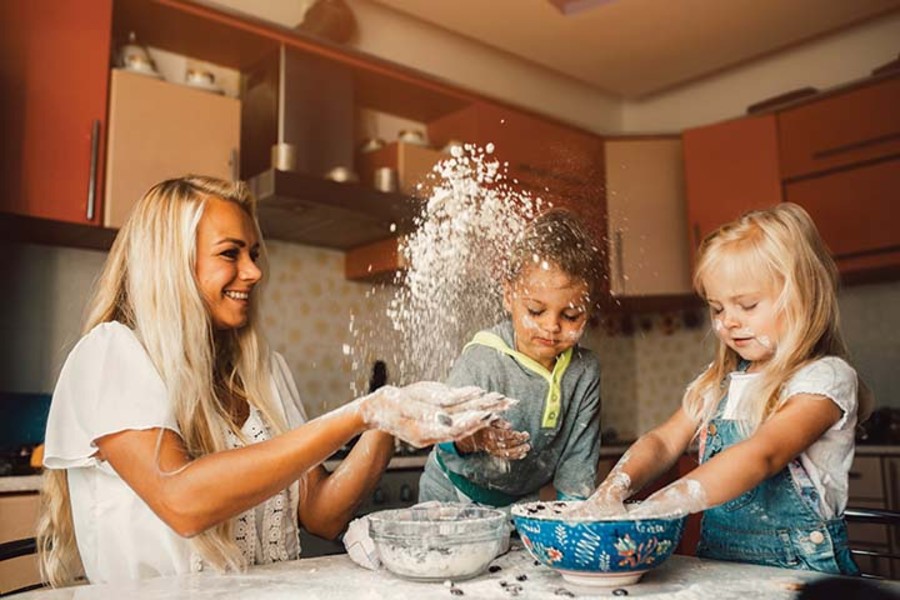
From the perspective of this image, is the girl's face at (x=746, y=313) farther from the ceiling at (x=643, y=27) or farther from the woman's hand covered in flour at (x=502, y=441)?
the ceiling at (x=643, y=27)

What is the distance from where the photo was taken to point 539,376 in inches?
56.4

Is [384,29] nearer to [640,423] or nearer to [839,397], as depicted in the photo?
[640,423]

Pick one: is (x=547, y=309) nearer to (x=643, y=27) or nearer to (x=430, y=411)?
(x=430, y=411)

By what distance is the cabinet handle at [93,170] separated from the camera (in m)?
2.30

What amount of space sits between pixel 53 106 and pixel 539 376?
1.73 meters

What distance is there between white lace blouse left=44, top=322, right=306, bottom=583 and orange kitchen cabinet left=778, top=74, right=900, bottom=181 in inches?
118

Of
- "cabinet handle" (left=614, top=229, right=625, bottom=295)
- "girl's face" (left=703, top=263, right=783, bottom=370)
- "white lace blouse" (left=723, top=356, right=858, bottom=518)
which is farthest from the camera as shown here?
"cabinet handle" (left=614, top=229, right=625, bottom=295)

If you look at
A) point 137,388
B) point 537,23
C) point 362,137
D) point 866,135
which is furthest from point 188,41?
point 866,135

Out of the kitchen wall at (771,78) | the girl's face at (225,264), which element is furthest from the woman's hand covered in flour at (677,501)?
the kitchen wall at (771,78)

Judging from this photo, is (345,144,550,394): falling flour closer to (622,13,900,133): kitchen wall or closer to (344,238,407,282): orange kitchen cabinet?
(344,238,407,282): orange kitchen cabinet

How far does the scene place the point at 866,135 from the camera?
3205 millimetres

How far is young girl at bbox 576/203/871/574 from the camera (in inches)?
47.1

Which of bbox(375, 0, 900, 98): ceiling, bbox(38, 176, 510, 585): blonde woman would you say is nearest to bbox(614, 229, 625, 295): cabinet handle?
bbox(38, 176, 510, 585): blonde woman

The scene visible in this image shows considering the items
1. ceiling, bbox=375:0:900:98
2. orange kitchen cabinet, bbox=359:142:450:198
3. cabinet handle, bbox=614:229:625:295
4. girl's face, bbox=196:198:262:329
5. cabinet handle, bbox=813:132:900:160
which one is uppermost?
ceiling, bbox=375:0:900:98
